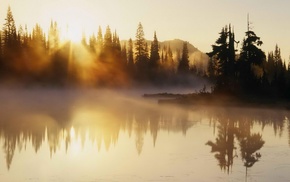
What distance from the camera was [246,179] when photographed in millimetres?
16703

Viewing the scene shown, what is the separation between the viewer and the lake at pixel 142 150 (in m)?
17.5

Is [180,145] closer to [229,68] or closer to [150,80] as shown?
[229,68]

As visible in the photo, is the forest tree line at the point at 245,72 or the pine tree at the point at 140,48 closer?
the forest tree line at the point at 245,72

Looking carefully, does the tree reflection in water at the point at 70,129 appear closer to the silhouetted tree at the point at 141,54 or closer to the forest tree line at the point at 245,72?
the forest tree line at the point at 245,72

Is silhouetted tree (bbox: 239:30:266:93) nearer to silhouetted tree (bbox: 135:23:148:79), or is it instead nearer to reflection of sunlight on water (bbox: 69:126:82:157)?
reflection of sunlight on water (bbox: 69:126:82:157)

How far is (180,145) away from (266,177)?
8478 mm

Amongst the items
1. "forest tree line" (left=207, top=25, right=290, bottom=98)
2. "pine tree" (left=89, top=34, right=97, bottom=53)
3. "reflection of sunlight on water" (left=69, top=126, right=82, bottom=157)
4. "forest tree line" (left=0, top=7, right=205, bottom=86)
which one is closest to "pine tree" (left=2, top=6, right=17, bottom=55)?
"forest tree line" (left=0, top=7, right=205, bottom=86)

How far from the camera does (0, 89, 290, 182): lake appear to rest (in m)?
17.5

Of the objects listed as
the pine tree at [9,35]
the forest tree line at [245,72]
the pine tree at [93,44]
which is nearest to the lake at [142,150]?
the forest tree line at [245,72]

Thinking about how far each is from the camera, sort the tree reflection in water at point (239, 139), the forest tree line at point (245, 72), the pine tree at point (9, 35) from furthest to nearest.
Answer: the pine tree at point (9, 35) < the forest tree line at point (245, 72) < the tree reflection in water at point (239, 139)

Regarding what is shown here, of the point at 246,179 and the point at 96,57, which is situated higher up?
the point at 96,57

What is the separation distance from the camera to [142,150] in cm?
2317

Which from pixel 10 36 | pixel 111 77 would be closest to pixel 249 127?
pixel 10 36

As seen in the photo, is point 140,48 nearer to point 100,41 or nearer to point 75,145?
point 100,41
